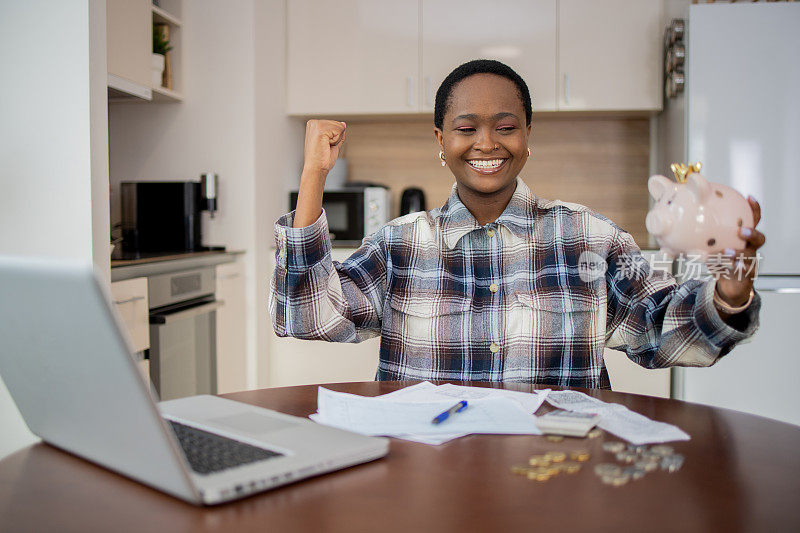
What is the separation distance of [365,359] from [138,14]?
1656 millimetres

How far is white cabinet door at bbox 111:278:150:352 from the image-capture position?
7.25 feet

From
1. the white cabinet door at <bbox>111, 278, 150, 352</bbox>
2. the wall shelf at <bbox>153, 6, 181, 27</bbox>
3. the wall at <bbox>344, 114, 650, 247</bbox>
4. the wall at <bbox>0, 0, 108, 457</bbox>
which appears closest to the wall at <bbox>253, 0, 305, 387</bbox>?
the wall shelf at <bbox>153, 6, 181, 27</bbox>

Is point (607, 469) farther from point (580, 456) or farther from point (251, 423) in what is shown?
point (251, 423)

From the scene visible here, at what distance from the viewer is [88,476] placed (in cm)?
70

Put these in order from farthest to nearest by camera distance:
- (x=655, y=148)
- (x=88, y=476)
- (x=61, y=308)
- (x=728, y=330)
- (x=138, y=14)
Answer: (x=655, y=148) < (x=138, y=14) < (x=728, y=330) < (x=88, y=476) < (x=61, y=308)

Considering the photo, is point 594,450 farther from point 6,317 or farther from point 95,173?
point 95,173

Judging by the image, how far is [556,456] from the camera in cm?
76

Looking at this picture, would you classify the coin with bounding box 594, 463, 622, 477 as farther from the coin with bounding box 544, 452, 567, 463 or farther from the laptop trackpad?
the laptop trackpad

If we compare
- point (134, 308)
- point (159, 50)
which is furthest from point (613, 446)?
point (159, 50)

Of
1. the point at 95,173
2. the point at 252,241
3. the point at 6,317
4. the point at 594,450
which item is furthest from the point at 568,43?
the point at 6,317

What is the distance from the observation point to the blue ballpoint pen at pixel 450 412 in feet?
2.88

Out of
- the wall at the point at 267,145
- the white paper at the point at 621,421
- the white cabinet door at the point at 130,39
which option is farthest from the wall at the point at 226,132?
the white paper at the point at 621,421

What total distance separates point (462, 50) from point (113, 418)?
9.73ft

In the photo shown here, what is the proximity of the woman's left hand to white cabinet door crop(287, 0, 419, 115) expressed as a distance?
253cm
